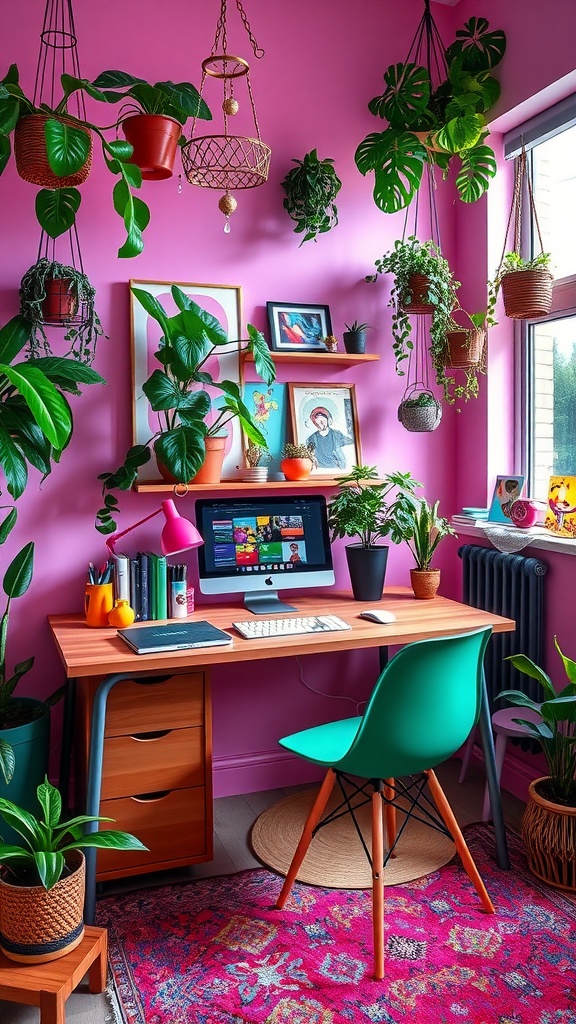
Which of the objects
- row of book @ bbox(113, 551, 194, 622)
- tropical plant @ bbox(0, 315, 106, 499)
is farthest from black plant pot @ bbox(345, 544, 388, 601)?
tropical plant @ bbox(0, 315, 106, 499)

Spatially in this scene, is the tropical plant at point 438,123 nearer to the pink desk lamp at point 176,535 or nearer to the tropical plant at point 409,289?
the tropical plant at point 409,289

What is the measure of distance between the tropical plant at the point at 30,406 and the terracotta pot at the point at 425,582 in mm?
1333

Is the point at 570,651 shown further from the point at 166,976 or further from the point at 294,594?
the point at 166,976

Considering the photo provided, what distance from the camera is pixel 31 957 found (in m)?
1.79

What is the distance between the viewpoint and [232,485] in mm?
2758

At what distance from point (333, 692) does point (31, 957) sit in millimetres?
1616

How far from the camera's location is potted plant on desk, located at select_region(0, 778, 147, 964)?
5.88ft

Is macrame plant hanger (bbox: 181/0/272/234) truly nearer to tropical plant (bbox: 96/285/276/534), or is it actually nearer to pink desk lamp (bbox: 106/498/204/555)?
tropical plant (bbox: 96/285/276/534)

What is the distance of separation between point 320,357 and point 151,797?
1596 mm

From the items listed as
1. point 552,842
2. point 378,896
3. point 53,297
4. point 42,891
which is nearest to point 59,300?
point 53,297

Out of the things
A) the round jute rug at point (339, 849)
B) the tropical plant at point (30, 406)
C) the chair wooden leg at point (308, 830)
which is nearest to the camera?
the tropical plant at point (30, 406)

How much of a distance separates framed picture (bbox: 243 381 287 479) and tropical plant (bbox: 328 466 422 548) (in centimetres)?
27

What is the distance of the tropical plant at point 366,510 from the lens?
9.19 ft

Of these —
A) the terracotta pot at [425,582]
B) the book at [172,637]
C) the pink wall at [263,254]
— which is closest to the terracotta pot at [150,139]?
the pink wall at [263,254]
